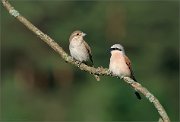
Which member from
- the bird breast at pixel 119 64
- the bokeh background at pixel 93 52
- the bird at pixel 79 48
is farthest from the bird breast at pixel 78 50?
the bokeh background at pixel 93 52

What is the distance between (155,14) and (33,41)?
3.64m

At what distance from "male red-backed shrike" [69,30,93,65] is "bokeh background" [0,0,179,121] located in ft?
39.6

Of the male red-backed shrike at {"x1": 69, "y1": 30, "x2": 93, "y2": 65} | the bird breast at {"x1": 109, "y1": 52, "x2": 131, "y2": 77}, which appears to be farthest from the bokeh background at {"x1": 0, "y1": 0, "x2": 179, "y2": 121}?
the bird breast at {"x1": 109, "y1": 52, "x2": 131, "y2": 77}

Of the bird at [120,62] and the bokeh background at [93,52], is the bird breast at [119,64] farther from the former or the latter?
the bokeh background at [93,52]

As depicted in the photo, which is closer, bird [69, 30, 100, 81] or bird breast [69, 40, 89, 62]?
bird breast [69, 40, 89, 62]

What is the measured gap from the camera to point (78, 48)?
23.4ft

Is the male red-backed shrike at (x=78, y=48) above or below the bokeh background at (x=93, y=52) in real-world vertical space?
below

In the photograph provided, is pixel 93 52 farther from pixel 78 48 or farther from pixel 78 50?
pixel 78 50

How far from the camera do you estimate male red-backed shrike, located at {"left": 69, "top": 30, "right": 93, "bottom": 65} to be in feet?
22.8

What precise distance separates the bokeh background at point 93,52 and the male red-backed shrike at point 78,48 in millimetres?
12084

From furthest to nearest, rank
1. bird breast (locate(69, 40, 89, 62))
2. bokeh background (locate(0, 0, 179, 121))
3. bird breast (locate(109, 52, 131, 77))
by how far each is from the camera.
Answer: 1. bokeh background (locate(0, 0, 179, 121))
2. bird breast (locate(69, 40, 89, 62))
3. bird breast (locate(109, 52, 131, 77))

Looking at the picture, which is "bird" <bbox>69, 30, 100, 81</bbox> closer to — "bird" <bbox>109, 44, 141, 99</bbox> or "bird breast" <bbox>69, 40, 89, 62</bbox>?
"bird breast" <bbox>69, 40, 89, 62</bbox>

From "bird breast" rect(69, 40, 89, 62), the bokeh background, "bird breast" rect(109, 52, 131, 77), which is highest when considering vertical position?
the bokeh background

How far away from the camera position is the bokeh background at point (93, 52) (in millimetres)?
20688
